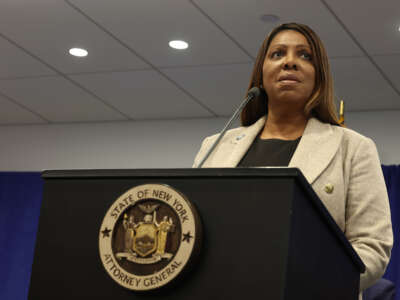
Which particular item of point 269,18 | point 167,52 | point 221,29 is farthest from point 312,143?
point 167,52

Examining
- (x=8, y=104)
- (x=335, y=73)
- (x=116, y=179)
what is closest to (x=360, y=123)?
(x=335, y=73)

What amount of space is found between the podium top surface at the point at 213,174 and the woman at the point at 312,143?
12.3 inches

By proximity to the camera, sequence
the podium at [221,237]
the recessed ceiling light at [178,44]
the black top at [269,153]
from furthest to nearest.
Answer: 1. the recessed ceiling light at [178,44]
2. the black top at [269,153]
3. the podium at [221,237]

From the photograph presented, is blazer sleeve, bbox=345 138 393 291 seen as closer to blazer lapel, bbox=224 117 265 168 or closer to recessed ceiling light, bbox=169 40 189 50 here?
blazer lapel, bbox=224 117 265 168

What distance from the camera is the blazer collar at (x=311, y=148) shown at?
194 centimetres

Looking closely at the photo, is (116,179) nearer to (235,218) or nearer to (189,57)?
(235,218)

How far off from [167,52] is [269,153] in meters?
3.97

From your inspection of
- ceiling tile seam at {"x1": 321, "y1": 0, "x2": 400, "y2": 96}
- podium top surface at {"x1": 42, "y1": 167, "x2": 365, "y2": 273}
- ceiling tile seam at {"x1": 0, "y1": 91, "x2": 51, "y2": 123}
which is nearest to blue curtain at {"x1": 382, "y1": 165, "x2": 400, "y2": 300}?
ceiling tile seam at {"x1": 321, "y1": 0, "x2": 400, "y2": 96}

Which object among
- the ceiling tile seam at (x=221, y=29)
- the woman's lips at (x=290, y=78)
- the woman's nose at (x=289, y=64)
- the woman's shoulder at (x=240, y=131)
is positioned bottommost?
the woman's shoulder at (x=240, y=131)

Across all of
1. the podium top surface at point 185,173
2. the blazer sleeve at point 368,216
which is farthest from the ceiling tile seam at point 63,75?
the podium top surface at point 185,173

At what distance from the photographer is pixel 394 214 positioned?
6.36m

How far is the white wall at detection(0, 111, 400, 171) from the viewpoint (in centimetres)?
757

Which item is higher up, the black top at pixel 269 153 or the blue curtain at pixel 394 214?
the blue curtain at pixel 394 214

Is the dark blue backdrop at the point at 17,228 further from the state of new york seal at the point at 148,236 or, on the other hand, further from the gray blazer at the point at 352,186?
the state of new york seal at the point at 148,236
